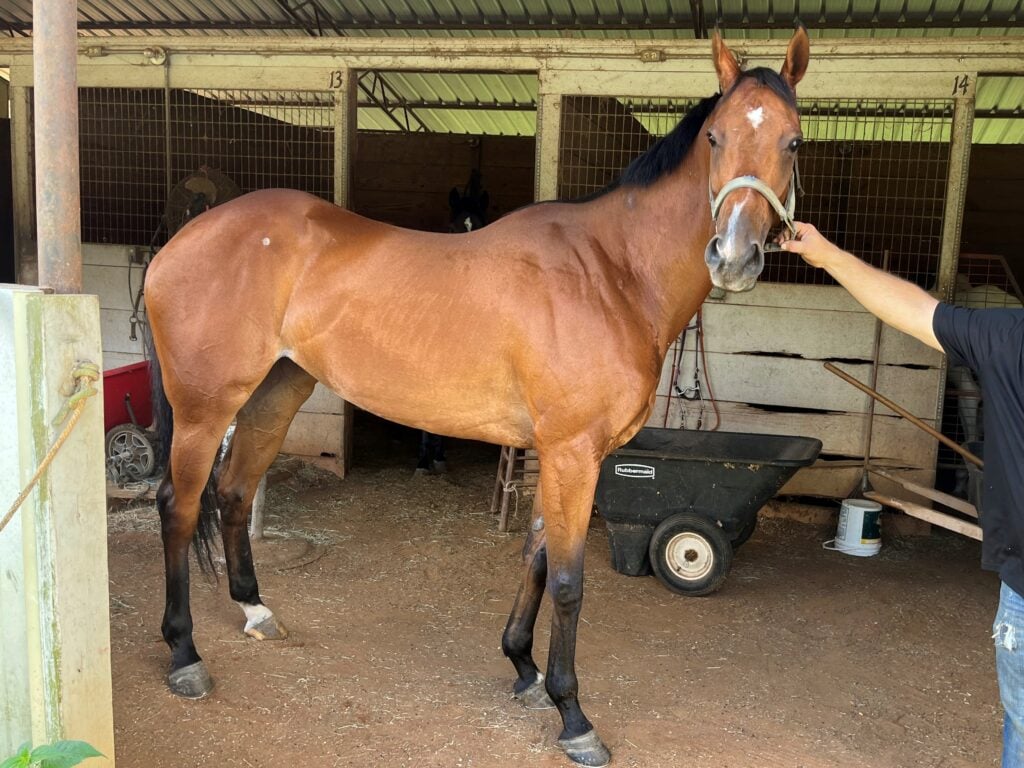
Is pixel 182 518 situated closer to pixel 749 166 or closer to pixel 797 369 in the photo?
pixel 749 166

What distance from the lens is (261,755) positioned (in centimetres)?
251

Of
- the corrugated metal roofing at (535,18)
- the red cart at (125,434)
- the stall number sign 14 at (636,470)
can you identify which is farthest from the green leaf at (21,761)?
the corrugated metal roofing at (535,18)

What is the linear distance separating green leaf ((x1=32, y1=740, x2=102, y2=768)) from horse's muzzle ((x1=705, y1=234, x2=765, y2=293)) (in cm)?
172

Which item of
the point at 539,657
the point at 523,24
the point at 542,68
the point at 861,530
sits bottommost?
the point at 539,657

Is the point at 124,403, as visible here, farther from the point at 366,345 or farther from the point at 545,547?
the point at 545,547

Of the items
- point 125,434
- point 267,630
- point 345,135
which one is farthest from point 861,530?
point 125,434

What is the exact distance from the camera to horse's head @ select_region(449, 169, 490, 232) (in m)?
6.29

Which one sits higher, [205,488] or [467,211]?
[467,211]

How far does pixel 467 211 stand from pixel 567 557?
13.8 feet

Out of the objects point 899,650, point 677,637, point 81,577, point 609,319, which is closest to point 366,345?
point 609,319

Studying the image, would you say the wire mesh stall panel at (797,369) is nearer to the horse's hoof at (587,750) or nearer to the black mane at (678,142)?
the black mane at (678,142)

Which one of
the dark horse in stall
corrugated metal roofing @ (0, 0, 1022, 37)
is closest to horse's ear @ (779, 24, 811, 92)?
corrugated metal roofing @ (0, 0, 1022, 37)

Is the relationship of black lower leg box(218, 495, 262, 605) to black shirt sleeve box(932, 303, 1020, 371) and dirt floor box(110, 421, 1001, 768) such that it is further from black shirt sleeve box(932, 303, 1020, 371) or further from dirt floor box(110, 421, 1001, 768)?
black shirt sleeve box(932, 303, 1020, 371)

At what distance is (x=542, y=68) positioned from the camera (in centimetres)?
521
